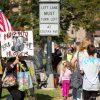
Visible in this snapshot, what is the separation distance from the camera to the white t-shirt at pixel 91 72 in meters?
8.62

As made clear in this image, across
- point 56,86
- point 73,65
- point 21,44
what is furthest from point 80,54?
point 56,86

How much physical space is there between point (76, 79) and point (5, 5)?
50.5 feet

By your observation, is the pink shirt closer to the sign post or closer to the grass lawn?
the grass lawn

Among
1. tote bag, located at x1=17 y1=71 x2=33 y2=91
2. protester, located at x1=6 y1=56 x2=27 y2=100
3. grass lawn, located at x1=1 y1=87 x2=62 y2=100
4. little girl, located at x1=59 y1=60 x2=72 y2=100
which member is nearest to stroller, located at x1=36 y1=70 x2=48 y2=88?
grass lawn, located at x1=1 y1=87 x2=62 y2=100

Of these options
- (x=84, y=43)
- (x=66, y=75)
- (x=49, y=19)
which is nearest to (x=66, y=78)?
(x=66, y=75)

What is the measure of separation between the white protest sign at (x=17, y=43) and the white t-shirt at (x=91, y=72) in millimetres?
1428

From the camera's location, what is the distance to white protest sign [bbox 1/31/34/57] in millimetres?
9484

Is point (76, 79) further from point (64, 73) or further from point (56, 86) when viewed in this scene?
point (56, 86)

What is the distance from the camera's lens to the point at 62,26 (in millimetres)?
27859

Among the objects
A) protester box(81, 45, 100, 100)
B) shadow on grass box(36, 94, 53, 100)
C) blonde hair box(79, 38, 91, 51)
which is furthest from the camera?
shadow on grass box(36, 94, 53, 100)

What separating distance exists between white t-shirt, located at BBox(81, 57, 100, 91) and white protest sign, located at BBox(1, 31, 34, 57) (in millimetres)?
1428

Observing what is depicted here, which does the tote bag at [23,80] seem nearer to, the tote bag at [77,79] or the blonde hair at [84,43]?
the tote bag at [77,79]

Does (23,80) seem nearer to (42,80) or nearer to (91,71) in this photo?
(91,71)

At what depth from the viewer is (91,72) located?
28.3ft
